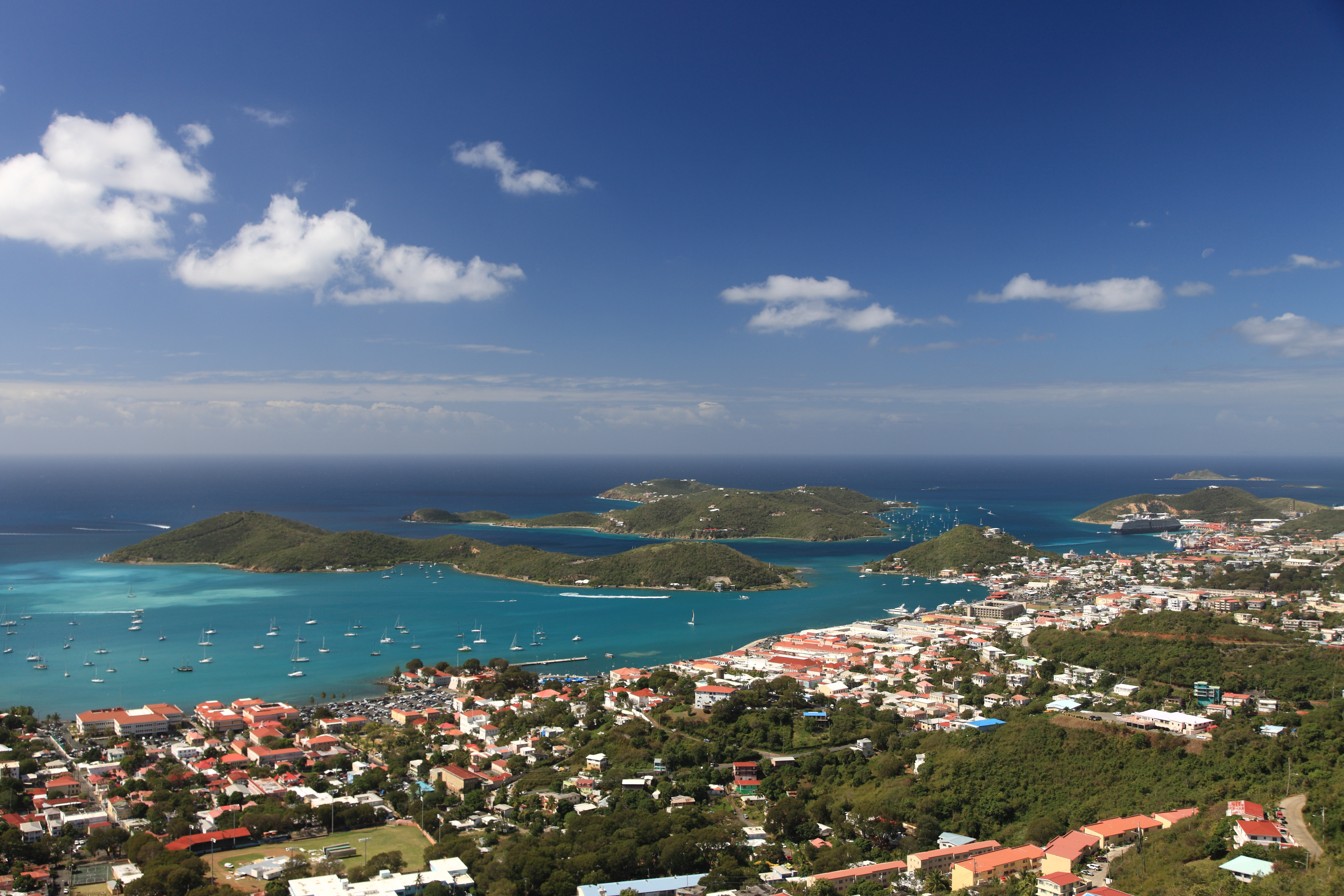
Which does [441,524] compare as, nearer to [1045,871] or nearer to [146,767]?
[146,767]

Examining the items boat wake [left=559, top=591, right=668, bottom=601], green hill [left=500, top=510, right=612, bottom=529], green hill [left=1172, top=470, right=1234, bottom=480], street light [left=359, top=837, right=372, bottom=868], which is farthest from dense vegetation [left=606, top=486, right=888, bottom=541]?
green hill [left=1172, top=470, right=1234, bottom=480]

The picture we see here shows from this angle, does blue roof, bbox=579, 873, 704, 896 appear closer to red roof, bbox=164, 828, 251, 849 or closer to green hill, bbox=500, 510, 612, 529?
red roof, bbox=164, 828, 251, 849

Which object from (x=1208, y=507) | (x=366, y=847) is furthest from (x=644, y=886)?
(x=1208, y=507)

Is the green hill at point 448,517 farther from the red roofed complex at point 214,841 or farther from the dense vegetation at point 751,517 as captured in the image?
the red roofed complex at point 214,841

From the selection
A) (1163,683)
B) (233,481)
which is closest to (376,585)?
(1163,683)

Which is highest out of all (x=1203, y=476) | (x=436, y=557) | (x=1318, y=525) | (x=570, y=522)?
(x=1203, y=476)

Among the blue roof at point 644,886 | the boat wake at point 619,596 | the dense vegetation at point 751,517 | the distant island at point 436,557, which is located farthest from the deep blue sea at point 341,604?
the blue roof at point 644,886

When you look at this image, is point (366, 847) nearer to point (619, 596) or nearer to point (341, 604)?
point (341, 604)

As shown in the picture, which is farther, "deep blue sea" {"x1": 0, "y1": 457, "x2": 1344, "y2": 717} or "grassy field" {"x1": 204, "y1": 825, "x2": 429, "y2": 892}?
"deep blue sea" {"x1": 0, "y1": 457, "x2": 1344, "y2": 717}
